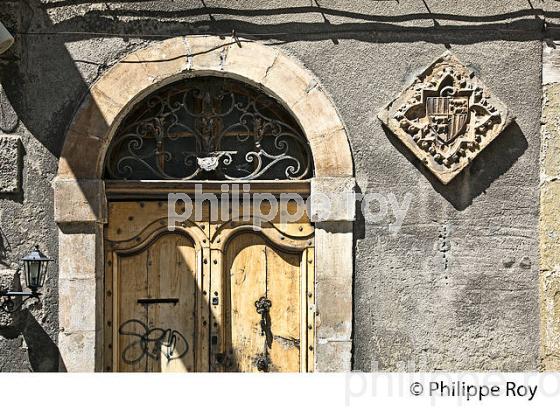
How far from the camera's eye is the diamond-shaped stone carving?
711 cm

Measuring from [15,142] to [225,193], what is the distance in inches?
59.4

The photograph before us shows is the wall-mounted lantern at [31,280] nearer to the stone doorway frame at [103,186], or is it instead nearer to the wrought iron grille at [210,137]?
the stone doorway frame at [103,186]

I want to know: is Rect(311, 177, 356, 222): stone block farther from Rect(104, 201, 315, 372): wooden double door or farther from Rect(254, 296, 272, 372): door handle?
Rect(254, 296, 272, 372): door handle

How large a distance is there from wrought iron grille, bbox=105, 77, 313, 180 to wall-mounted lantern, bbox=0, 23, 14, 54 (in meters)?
0.96

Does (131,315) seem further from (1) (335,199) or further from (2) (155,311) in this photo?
(1) (335,199)

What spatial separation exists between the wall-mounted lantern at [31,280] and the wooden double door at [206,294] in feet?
1.72

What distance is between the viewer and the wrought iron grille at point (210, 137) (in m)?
7.35

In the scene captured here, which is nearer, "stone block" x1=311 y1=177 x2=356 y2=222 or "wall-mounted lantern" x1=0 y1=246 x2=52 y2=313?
"wall-mounted lantern" x1=0 y1=246 x2=52 y2=313

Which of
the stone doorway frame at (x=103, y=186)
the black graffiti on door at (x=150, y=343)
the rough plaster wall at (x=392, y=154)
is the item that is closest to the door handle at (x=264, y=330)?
the stone doorway frame at (x=103, y=186)

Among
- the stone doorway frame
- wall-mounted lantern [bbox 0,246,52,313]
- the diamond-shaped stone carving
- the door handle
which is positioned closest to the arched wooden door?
the door handle

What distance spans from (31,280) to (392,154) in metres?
2.61

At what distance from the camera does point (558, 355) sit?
279 inches

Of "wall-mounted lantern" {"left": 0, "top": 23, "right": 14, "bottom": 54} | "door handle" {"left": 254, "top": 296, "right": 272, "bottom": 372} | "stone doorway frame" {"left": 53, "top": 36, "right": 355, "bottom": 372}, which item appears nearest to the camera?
"wall-mounted lantern" {"left": 0, "top": 23, "right": 14, "bottom": 54}

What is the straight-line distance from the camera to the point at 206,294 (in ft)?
24.0
